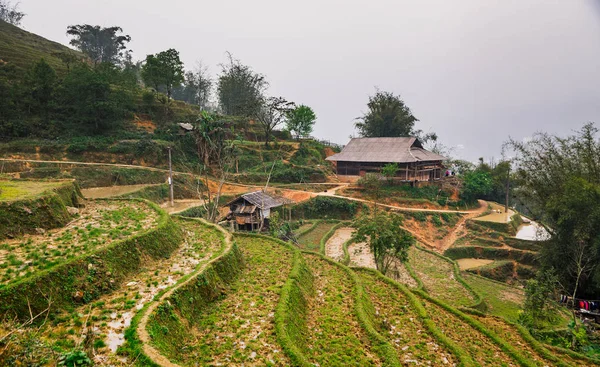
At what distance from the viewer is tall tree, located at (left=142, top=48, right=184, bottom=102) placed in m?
46.9

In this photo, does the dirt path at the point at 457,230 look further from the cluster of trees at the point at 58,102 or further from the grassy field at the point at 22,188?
the cluster of trees at the point at 58,102

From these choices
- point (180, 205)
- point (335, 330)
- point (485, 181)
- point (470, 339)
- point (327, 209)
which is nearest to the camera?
point (335, 330)

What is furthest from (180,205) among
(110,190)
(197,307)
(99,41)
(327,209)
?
(99,41)

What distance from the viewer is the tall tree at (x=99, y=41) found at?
243ft

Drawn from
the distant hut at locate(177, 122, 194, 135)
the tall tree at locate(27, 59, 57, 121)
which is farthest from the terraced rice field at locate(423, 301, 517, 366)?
the tall tree at locate(27, 59, 57, 121)

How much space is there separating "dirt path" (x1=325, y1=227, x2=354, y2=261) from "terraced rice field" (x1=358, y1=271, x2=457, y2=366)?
810cm

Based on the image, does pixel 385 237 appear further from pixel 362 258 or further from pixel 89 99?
pixel 89 99

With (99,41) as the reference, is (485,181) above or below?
below

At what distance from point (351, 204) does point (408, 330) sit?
25.4 meters

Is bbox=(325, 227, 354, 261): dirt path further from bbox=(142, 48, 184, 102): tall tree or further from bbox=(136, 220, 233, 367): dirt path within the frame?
bbox=(142, 48, 184, 102): tall tree

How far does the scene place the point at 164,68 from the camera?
4700 cm

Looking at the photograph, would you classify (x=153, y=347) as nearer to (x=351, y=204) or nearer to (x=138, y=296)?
(x=138, y=296)

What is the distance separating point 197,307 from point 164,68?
1760 inches

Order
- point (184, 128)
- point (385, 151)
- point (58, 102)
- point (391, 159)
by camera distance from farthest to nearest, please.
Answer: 1. point (184, 128)
2. point (385, 151)
3. point (391, 159)
4. point (58, 102)
